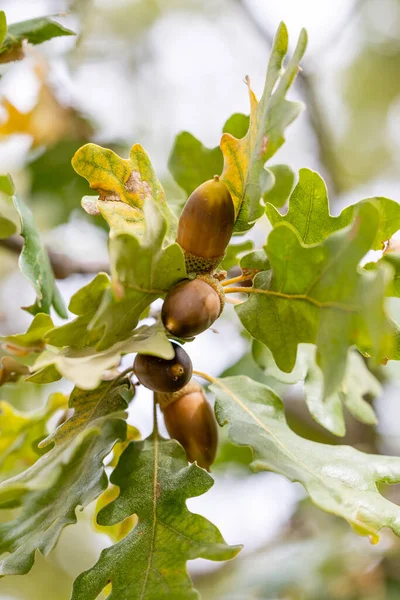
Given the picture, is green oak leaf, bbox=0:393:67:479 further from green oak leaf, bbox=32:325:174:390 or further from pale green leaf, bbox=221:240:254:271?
green oak leaf, bbox=32:325:174:390

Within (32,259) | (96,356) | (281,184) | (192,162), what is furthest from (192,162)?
(96,356)

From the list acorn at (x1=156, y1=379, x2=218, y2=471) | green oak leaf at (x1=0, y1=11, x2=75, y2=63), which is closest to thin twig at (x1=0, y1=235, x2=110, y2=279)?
green oak leaf at (x1=0, y1=11, x2=75, y2=63)

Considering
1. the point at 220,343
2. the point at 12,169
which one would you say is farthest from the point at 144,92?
the point at 220,343

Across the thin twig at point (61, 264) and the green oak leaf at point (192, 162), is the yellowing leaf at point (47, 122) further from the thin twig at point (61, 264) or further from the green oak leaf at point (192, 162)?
the green oak leaf at point (192, 162)

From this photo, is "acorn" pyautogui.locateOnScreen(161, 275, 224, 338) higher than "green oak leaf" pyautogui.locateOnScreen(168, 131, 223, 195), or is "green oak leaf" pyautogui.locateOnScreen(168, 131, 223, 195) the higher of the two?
"acorn" pyautogui.locateOnScreen(161, 275, 224, 338)

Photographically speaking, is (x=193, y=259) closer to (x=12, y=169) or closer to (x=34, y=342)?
(x=34, y=342)

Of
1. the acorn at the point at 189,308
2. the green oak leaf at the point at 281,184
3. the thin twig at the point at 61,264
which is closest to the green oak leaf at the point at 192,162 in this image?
the green oak leaf at the point at 281,184

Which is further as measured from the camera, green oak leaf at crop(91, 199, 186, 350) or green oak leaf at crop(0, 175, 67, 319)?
green oak leaf at crop(0, 175, 67, 319)

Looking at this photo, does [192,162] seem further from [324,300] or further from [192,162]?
[324,300]
